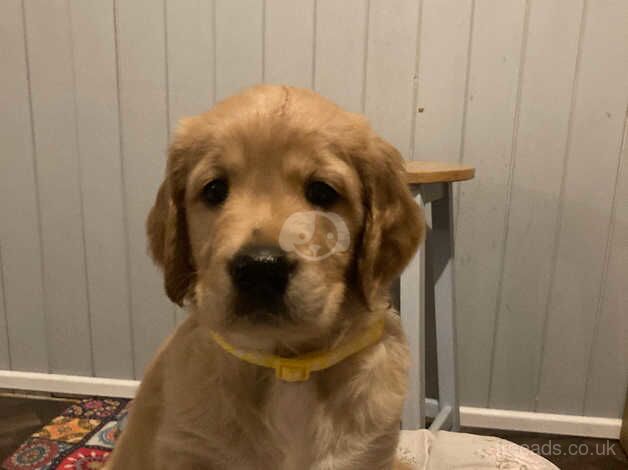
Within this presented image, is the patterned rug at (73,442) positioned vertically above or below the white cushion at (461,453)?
below

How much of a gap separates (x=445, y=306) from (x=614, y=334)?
67 centimetres

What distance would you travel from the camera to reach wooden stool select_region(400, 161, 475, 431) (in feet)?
5.05

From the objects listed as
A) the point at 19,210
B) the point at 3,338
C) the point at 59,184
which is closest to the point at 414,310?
the point at 59,184

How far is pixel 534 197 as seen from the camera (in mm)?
1974

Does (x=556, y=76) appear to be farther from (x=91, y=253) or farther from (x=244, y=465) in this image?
(x=91, y=253)

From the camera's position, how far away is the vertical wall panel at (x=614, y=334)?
1978mm

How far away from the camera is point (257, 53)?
194 centimetres

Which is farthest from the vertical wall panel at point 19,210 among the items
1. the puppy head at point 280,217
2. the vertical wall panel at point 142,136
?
the puppy head at point 280,217

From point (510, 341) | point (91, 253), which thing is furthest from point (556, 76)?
point (91, 253)

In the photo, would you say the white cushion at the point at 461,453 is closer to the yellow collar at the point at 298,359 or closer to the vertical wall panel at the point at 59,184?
the yellow collar at the point at 298,359

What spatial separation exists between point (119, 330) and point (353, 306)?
57.8 inches

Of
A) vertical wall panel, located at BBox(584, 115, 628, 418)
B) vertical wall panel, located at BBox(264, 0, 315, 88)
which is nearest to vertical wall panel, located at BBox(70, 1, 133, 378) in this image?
vertical wall panel, located at BBox(264, 0, 315, 88)

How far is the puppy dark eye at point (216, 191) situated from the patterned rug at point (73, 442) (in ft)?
3.62

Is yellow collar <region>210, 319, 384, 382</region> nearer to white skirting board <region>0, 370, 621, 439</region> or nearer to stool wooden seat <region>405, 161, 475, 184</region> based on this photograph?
stool wooden seat <region>405, 161, 475, 184</region>
